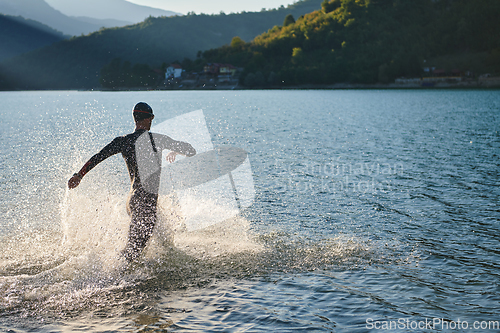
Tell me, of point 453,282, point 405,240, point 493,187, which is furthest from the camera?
point 493,187

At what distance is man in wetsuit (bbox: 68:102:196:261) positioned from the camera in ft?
25.9

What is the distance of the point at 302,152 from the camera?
28047 millimetres

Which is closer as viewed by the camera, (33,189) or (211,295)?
(211,295)

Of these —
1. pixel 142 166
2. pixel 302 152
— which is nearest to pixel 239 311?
pixel 142 166

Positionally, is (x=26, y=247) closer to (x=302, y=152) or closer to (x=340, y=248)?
(x=340, y=248)

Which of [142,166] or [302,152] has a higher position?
[142,166]

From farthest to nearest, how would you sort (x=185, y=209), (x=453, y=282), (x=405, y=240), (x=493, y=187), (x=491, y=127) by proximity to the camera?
(x=491, y=127) < (x=493, y=187) < (x=185, y=209) < (x=405, y=240) < (x=453, y=282)

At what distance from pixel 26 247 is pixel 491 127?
42.2 m

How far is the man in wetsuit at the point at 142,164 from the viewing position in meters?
7.91
